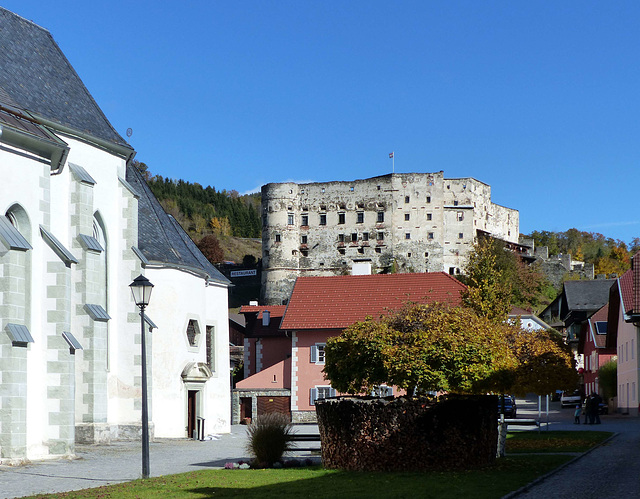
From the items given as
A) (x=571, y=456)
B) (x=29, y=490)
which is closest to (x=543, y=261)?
(x=571, y=456)

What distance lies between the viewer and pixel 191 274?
35.0m

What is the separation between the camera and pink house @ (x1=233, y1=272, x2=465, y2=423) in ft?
165

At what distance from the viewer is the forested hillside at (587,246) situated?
148500 millimetres

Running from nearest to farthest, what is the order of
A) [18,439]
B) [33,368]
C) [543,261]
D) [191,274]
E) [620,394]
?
[18,439] < [33,368] < [191,274] < [620,394] < [543,261]

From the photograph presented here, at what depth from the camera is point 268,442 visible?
755 inches

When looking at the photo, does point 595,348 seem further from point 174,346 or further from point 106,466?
point 106,466

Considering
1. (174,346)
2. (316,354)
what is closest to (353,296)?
(316,354)

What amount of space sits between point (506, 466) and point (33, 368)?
1116cm

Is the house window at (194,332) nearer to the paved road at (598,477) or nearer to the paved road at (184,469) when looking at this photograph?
the paved road at (184,469)

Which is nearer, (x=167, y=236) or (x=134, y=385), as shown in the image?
(x=134, y=385)

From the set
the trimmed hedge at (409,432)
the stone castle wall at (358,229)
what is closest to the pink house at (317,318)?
the trimmed hedge at (409,432)

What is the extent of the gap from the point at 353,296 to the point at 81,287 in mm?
27757

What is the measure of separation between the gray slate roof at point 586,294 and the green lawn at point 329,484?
58.3m

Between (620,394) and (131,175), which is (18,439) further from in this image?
(620,394)
